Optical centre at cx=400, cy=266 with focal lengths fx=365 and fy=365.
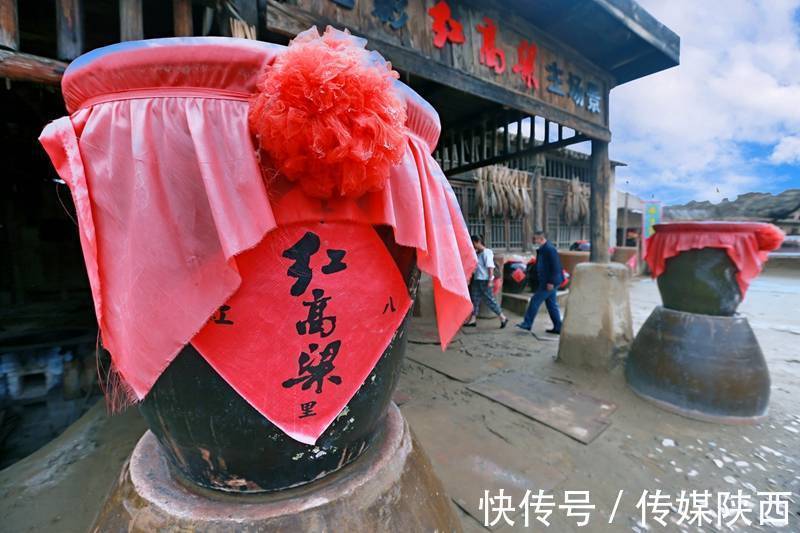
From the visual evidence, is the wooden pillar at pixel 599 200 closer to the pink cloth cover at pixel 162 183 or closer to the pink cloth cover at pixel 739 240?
the pink cloth cover at pixel 739 240

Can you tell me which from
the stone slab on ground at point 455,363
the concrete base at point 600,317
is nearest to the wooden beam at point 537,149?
the concrete base at point 600,317

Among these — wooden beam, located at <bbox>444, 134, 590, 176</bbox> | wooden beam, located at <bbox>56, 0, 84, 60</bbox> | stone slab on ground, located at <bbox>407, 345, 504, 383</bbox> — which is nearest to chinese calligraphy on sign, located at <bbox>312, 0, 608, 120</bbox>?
wooden beam, located at <bbox>444, 134, 590, 176</bbox>

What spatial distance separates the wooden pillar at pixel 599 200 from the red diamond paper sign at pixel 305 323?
17.0 ft

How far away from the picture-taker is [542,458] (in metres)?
2.64

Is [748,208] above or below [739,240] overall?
above

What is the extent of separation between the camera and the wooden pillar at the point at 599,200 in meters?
5.30

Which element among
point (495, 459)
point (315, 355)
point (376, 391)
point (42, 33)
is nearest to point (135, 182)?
point (315, 355)

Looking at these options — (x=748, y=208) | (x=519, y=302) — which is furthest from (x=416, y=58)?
(x=748, y=208)

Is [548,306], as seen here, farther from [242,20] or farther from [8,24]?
[8,24]

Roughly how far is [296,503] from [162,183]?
3.05 feet

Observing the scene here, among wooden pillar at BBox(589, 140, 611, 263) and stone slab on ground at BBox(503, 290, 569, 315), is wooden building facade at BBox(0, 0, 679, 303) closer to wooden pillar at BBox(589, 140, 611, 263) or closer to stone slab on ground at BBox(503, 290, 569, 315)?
wooden pillar at BBox(589, 140, 611, 263)

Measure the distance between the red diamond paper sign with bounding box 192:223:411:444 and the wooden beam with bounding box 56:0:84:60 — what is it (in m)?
1.91

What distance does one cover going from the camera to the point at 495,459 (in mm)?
2607

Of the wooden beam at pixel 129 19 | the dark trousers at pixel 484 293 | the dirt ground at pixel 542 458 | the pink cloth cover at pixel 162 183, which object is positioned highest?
the wooden beam at pixel 129 19
